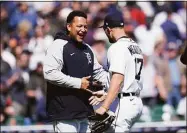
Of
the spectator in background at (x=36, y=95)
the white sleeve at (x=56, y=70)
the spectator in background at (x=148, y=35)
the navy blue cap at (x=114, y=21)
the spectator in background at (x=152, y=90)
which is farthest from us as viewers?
the spectator in background at (x=148, y=35)

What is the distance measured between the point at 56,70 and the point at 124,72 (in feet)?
2.69

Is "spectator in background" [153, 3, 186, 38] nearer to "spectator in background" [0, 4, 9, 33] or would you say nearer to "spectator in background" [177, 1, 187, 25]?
"spectator in background" [177, 1, 187, 25]

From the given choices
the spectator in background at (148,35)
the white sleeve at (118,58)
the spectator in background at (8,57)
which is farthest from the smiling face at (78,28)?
the spectator in background at (148,35)

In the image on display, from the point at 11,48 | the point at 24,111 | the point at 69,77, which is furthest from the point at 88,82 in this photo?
the point at 11,48

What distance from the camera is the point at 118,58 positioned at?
8148mm

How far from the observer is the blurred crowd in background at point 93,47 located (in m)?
13.4

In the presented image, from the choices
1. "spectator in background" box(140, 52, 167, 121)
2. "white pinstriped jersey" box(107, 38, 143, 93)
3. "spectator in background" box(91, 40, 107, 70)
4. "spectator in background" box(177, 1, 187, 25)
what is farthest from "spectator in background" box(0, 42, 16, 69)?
"white pinstriped jersey" box(107, 38, 143, 93)

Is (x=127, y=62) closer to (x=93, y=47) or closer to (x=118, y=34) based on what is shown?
(x=118, y=34)

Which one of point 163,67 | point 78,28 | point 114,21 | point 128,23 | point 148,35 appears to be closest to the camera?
point 78,28

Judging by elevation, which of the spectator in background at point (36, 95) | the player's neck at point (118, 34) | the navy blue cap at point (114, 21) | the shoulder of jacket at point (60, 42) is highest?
the navy blue cap at point (114, 21)

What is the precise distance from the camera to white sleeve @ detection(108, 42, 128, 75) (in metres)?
8.10

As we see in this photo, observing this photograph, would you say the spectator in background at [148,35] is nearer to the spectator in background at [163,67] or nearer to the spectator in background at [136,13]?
the spectator in background at [136,13]

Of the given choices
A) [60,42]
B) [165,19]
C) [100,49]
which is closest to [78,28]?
[60,42]

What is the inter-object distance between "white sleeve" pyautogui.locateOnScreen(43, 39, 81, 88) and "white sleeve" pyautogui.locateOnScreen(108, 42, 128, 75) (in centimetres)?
45
